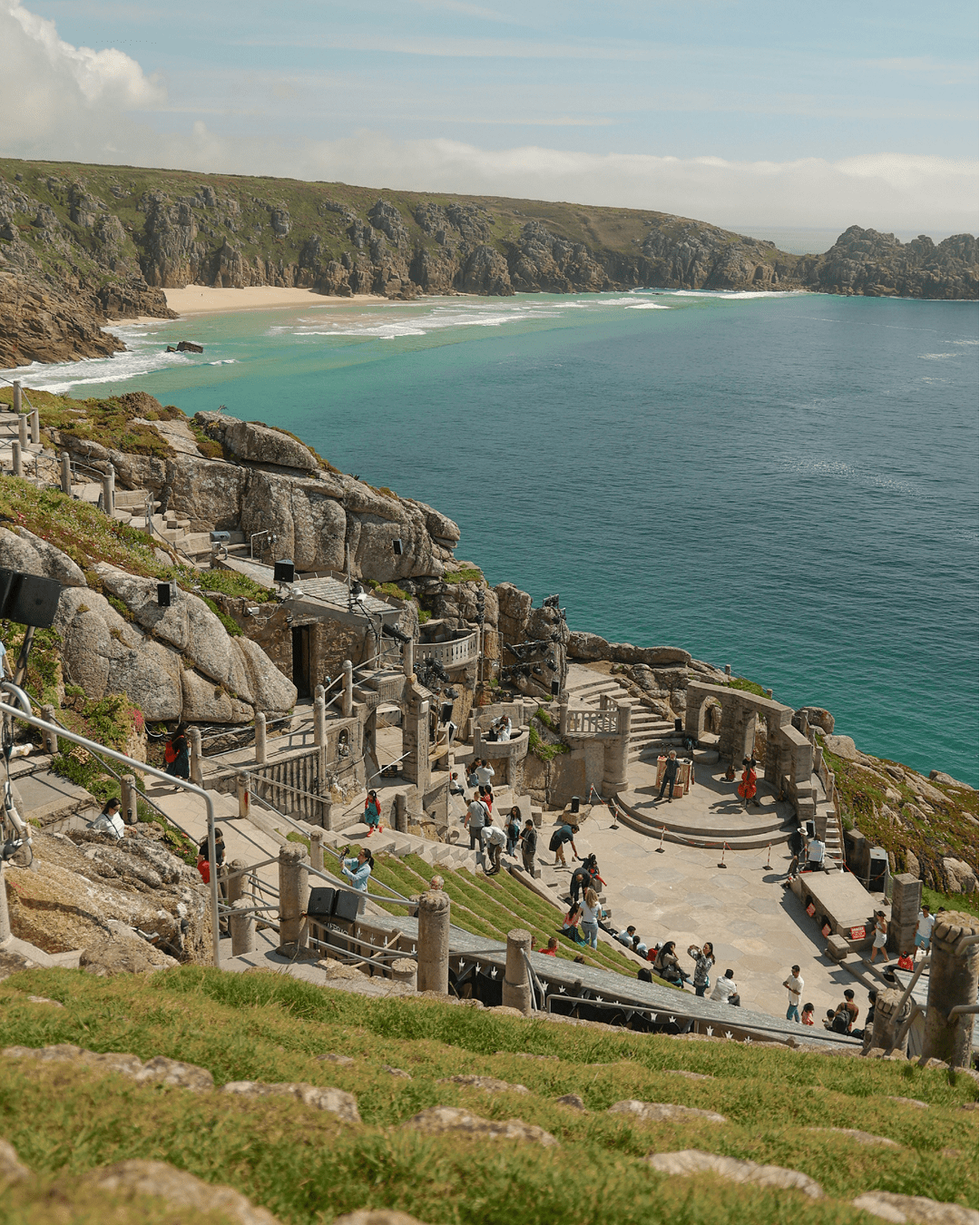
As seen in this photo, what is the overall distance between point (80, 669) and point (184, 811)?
16.2ft

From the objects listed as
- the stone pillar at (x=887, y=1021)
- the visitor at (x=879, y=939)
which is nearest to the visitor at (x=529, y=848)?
the visitor at (x=879, y=939)

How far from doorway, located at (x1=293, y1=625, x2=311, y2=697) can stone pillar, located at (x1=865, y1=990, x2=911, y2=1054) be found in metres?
21.9

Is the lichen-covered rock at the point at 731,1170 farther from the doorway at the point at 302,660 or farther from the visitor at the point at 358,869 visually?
the doorway at the point at 302,660

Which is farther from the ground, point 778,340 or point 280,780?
point 778,340

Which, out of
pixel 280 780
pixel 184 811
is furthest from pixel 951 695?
pixel 184 811

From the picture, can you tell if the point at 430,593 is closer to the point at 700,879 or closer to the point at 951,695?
the point at 700,879

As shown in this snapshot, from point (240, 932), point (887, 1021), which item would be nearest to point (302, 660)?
point (240, 932)

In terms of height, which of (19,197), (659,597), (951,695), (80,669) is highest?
(19,197)

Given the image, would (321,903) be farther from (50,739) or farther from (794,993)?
(794,993)

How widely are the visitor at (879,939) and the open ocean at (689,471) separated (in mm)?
23161

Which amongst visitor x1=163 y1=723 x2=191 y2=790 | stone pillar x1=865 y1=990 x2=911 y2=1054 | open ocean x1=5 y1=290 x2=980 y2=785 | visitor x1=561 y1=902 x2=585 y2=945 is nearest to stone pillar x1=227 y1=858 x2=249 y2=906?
visitor x1=163 y1=723 x2=191 y2=790

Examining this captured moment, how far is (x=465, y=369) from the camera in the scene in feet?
458

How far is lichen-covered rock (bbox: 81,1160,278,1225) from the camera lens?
14.2ft

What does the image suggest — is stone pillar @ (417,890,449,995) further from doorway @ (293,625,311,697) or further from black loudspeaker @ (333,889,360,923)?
doorway @ (293,625,311,697)
